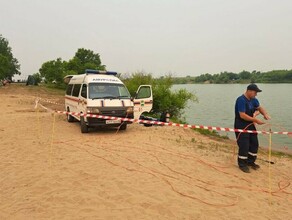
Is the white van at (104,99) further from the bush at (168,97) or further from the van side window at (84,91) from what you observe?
the bush at (168,97)

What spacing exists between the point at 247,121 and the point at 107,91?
19.3 feet

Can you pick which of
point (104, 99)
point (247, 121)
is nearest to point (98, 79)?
point (104, 99)

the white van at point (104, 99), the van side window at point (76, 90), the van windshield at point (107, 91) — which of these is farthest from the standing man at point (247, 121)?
the van side window at point (76, 90)

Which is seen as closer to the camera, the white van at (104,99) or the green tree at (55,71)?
the white van at (104,99)

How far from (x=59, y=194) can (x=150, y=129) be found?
726 cm

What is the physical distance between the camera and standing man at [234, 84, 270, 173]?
695 cm

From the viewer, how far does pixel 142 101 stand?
13.0m

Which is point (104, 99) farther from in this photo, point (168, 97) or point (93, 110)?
point (168, 97)

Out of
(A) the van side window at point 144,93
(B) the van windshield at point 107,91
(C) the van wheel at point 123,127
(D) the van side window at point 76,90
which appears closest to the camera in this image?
(B) the van windshield at point 107,91

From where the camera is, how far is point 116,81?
11.9 metres

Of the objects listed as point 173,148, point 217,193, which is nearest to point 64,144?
point 173,148

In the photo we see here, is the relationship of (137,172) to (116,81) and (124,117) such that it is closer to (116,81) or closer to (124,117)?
(124,117)

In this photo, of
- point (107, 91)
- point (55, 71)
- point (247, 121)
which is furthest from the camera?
point (55, 71)

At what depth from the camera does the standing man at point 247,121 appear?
695cm
